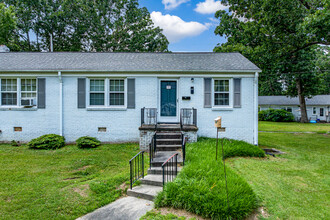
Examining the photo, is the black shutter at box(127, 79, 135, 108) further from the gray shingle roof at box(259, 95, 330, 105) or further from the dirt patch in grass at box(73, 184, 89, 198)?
the gray shingle roof at box(259, 95, 330, 105)

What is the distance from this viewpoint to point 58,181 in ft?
15.4

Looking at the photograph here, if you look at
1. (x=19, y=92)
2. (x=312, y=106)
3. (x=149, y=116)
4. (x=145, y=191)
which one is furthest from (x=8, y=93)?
(x=312, y=106)

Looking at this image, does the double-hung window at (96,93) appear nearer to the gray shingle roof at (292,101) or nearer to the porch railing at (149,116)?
the porch railing at (149,116)

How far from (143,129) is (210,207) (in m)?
4.78

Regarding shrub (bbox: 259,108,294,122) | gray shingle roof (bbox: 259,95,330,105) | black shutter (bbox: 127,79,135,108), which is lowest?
shrub (bbox: 259,108,294,122)

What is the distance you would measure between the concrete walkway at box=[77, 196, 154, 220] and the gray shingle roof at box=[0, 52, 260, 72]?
243 inches

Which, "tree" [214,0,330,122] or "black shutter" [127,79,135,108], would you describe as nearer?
"black shutter" [127,79,135,108]

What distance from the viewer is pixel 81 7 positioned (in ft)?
72.3

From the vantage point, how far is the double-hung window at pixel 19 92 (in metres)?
8.84

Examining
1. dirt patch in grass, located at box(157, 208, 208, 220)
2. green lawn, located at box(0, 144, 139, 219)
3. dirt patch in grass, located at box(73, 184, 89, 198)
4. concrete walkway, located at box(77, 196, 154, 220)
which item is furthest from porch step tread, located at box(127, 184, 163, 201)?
dirt patch in grass, located at box(73, 184, 89, 198)

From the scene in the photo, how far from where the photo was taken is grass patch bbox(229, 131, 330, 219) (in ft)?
11.4

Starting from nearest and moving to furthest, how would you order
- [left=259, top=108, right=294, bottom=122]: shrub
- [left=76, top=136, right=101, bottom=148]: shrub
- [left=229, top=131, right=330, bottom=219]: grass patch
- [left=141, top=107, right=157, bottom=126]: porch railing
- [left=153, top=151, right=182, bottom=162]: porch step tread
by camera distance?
[left=229, top=131, right=330, bottom=219]: grass patch, [left=153, top=151, right=182, bottom=162]: porch step tread, [left=76, top=136, right=101, bottom=148]: shrub, [left=141, top=107, right=157, bottom=126]: porch railing, [left=259, top=108, right=294, bottom=122]: shrub

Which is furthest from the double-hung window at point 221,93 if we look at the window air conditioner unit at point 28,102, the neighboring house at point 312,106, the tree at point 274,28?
the neighboring house at point 312,106

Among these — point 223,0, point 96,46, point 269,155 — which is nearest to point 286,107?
point 223,0
